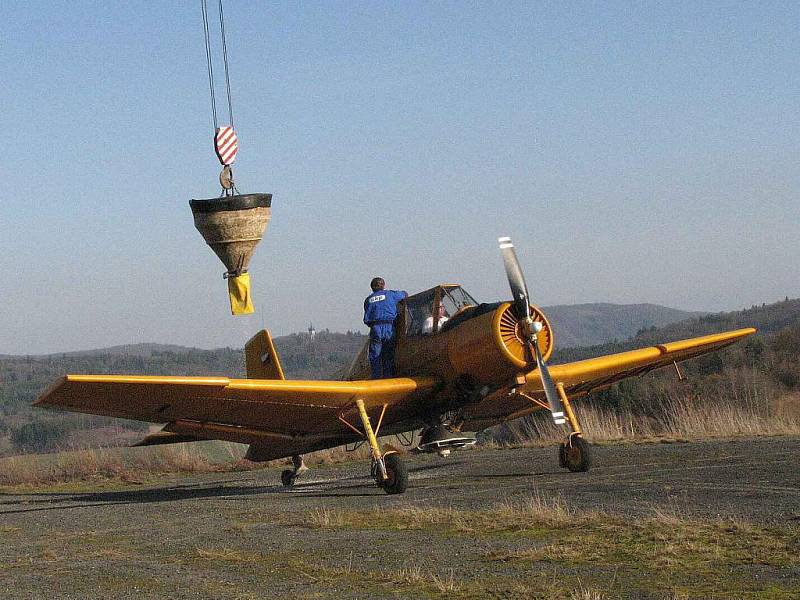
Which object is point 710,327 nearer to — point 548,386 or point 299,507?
point 548,386

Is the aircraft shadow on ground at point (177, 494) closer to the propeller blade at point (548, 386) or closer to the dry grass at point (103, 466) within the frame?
the propeller blade at point (548, 386)

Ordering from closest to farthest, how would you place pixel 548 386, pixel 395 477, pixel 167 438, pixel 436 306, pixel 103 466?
pixel 395 477 < pixel 548 386 < pixel 436 306 < pixel 167 438 < pixel 103 466

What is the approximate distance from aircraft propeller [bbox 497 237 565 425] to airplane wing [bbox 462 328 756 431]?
66cm

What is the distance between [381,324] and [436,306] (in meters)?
0.97

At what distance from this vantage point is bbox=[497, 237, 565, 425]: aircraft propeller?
14.0 metres

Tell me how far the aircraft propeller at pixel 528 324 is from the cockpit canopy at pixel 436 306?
112 cm

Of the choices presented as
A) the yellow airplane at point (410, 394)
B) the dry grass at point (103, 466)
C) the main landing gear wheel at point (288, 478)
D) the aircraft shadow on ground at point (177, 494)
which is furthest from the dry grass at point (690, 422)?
the dry grass at point (103, 466)

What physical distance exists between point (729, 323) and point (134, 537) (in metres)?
78.8

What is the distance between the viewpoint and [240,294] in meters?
18.4

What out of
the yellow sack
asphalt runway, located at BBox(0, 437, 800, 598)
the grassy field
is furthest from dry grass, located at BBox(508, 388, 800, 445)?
the grassy field

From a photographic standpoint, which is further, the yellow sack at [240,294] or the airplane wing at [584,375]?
the yellow sack at [240,294]

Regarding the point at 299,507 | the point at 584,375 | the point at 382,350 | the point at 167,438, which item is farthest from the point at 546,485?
the point at 167,438

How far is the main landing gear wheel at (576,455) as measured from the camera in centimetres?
1429

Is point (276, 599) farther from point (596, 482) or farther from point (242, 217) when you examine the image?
point (242, 217)
